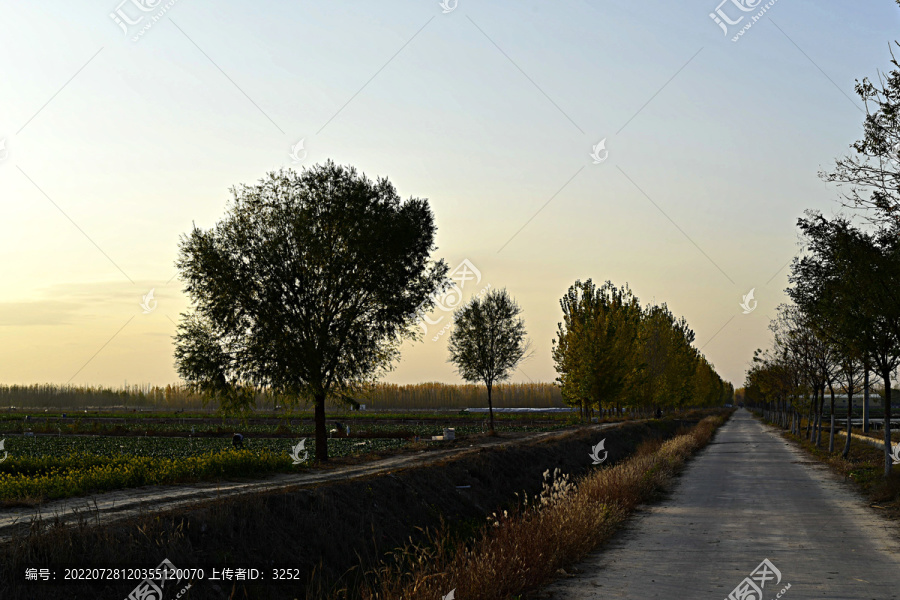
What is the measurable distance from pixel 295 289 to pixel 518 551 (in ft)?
54.5

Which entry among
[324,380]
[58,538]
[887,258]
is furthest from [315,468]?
[887,258]

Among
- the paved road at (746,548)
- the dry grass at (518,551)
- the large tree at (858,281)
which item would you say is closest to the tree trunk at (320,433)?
the dry grass at (518,551)

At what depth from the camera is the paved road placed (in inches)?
396

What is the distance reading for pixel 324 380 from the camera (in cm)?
2672

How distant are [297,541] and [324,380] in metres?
14.2

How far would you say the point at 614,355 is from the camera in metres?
48.7

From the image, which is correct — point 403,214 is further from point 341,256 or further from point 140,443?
point 140,443

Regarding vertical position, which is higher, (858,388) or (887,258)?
(887,258)

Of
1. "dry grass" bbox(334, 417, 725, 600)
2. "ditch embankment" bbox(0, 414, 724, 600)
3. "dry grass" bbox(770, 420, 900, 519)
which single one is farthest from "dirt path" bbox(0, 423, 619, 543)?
"dry grass" bbox(770, 420, 900, 519)

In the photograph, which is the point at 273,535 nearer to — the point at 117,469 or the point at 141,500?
the point at 141,500

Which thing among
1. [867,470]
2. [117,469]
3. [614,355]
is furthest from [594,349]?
[117,469]

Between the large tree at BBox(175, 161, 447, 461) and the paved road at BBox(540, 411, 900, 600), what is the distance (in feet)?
40.8

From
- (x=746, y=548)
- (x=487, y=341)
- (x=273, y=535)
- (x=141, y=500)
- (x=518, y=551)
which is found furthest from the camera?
(x=487, y=341)

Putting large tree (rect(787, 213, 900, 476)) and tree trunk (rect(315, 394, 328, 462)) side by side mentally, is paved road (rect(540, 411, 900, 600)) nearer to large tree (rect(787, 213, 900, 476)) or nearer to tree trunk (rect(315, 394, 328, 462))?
large tree (rect(787, 213, 900, 476))
